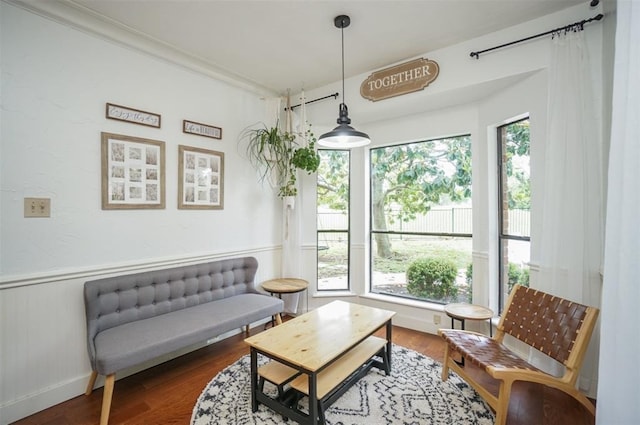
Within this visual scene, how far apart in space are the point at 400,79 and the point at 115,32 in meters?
2.63

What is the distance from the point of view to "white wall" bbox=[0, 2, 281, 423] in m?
1.98

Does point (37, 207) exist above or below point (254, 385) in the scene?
above

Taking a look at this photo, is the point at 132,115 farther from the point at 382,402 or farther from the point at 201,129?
the point at 382,402

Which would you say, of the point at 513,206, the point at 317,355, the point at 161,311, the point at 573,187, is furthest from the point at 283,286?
the point at 573,187

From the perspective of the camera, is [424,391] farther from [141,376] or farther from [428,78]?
[428,78]

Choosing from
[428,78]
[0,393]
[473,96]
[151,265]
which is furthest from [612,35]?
[0,393]

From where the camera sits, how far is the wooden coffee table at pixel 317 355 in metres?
1.78

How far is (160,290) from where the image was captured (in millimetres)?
2637

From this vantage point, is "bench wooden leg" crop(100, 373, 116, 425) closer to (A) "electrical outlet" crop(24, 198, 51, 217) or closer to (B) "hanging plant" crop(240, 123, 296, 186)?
(A) "electrical outlet" crop(24, 198, 51, 217)

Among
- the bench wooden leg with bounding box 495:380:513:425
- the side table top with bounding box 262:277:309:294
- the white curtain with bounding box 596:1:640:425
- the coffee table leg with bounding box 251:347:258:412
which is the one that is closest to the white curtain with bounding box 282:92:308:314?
the side table top with bounding box 262:277:309:294

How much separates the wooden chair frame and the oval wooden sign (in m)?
2.11

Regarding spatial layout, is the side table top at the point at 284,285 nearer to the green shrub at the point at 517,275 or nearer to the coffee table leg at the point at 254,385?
the coffee table leg at the point at 254,385

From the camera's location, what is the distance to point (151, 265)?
2680mm

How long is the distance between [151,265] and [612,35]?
3.98m
